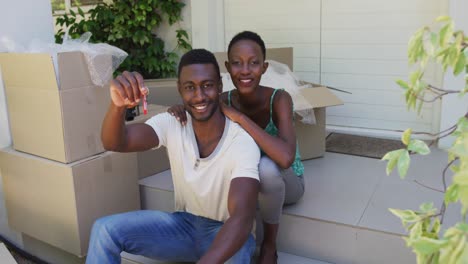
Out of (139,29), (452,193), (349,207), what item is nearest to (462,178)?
(452,193)

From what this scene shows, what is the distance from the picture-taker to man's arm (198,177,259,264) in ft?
4.51

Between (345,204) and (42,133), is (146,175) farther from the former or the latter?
(345,204)

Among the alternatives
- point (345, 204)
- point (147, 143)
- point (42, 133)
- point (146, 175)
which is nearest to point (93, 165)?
point (42, 133)

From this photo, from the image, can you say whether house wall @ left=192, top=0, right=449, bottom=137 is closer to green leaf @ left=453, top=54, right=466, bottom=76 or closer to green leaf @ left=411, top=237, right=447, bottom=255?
green leaf @ left=453, top=54, right=466, bottom=76

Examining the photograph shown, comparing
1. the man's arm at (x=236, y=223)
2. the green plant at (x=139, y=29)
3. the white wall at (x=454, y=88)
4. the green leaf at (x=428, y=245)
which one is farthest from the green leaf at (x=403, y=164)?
the green plant at (x=139, y=29)

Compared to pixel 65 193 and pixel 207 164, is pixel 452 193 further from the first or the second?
pixel 65 193

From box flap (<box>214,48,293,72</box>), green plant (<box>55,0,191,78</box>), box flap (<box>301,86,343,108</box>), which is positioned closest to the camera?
box flap (<box>301,86,343,108</box>)

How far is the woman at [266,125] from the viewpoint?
5.45 ft

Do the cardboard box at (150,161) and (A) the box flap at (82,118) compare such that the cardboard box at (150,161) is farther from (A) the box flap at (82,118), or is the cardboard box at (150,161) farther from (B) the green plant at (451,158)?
(B) the green plant at (451,158)

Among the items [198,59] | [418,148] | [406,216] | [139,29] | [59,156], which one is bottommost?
[59,156]

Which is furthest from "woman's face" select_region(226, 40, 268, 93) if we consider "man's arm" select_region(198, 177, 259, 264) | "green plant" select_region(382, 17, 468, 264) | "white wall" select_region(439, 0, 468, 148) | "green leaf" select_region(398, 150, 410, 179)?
"white wall" select_region(439, 0, 468, 148)

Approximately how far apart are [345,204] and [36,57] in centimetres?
153

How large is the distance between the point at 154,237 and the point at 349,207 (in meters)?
0.89

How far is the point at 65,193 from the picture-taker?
207cm
